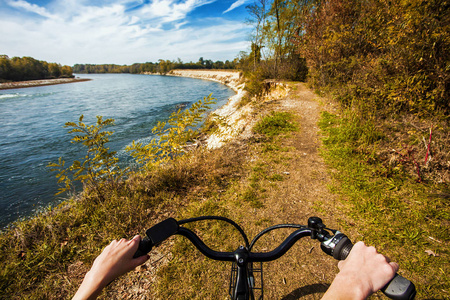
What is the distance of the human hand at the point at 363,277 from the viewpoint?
0.87 metres

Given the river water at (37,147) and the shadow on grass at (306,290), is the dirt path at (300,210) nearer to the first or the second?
the shadow on grass at (306,290)

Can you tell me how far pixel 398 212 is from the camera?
318 cm

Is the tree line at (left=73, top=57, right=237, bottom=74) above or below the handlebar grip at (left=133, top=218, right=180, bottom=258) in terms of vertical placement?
above

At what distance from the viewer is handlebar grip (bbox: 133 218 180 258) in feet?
3.65

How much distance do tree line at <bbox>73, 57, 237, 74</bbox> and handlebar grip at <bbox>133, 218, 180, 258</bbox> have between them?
3959 inches

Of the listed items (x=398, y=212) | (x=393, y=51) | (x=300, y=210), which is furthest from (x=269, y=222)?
(x=393, y=51)

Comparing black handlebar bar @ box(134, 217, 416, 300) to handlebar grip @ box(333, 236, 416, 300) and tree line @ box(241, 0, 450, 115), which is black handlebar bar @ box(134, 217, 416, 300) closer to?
handlebar grip @ box(333, 236, 416, 300)

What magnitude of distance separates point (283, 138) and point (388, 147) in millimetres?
Answer: 2842

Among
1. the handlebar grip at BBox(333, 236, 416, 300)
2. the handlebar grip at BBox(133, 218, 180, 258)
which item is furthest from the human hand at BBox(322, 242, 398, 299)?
the handlebar grip at BBox(133, 218, 180, 258)

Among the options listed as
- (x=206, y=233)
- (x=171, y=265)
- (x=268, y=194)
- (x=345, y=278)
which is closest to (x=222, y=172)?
(x=268, y=194)

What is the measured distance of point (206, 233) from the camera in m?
3.06

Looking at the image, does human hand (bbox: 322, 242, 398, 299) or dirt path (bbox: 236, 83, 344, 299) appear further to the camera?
dirt path (bbox: 236, 83, 344, 299)

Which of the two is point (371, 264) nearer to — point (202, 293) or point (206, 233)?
point (202, 293)

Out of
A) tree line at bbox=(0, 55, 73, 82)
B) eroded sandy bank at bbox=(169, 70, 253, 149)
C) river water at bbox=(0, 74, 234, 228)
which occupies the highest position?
tree line at bbox=(0, 55, 73, 82)
